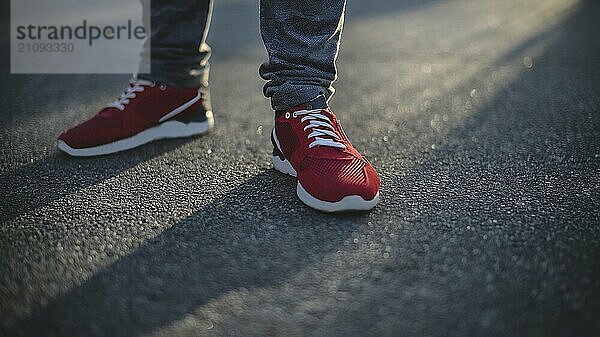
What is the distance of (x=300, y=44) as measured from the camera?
4.43 ft

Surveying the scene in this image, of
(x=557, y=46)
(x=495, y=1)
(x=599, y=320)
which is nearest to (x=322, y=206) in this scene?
(x=599, y=320)

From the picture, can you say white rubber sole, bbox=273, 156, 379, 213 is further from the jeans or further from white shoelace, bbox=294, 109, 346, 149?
the jeans

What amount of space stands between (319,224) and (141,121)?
0.60 meters

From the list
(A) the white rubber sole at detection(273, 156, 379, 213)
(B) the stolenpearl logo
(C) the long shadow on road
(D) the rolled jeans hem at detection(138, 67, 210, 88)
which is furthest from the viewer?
(B) the stolenpearl logo

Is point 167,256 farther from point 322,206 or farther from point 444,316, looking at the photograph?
point 444,316

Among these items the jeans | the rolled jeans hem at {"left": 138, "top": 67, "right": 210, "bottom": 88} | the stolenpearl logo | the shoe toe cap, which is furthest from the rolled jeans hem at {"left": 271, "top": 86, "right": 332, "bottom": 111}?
the stolenpearl logo

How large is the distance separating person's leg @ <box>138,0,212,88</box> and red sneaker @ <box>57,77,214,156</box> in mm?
31

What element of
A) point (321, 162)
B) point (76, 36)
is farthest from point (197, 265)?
point (76, 36)

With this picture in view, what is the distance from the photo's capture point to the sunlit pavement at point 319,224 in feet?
3.05

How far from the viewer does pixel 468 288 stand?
3.24 ft

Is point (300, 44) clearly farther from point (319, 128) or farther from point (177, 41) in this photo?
point (177, 41)

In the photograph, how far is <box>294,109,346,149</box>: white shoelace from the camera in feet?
4.35

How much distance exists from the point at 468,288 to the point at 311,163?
417mm

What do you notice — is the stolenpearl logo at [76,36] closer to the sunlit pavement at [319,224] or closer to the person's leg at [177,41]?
A: the sunlit pavement at [319,224]
